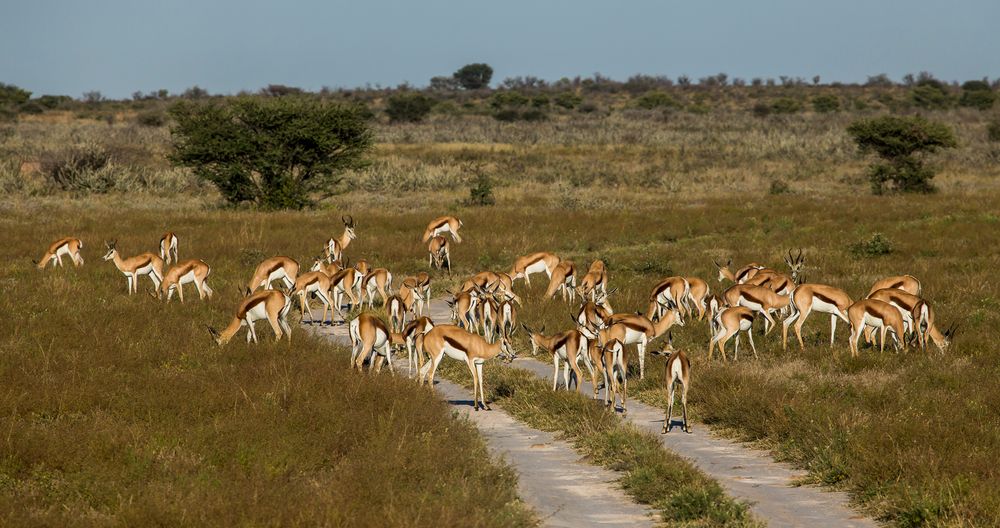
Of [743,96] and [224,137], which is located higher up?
[743,96]

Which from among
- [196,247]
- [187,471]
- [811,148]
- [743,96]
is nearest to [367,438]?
[187,471]

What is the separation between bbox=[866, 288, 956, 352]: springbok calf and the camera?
15.7 meters

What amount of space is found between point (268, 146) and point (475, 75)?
131024mm

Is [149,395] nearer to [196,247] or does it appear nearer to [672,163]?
[196,247]

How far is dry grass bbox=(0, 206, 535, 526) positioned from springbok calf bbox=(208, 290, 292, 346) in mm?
211

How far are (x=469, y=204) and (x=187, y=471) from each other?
32.8m

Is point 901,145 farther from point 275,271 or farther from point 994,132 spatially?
point 275,271

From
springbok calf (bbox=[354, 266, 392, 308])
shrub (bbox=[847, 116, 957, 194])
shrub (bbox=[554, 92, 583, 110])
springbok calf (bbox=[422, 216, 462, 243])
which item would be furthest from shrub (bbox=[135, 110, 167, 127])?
springbok calf (bbox=[354, 266, 392, 308])

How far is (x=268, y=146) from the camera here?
4084 centimetres

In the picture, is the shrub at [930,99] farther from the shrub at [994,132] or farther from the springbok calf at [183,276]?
the springbok calf at [183,276]

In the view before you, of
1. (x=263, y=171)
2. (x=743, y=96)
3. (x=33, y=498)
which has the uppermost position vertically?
(x=743, y=96)

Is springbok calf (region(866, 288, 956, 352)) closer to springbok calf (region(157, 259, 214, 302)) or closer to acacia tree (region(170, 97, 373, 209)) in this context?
springbok calf (region(157, 259, 214, 302))

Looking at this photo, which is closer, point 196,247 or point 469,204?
point 196,247

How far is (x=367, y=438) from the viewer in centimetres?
1101
